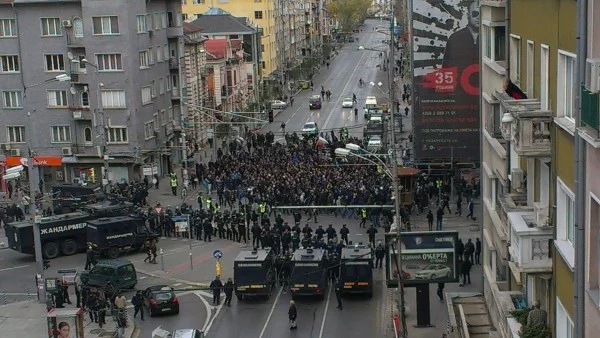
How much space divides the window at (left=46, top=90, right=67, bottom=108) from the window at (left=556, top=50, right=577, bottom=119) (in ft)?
170

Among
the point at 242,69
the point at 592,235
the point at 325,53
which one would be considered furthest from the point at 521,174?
the point at 325,53

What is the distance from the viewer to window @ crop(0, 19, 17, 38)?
209 feet

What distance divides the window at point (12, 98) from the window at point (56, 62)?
3.11 m

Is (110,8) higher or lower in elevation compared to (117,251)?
higher

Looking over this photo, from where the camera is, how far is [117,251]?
44.0 m

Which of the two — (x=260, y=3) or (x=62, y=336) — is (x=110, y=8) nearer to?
(x=62, y=336)

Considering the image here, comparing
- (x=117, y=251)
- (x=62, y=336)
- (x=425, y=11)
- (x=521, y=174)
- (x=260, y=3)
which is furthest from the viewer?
(x=260, y=3)

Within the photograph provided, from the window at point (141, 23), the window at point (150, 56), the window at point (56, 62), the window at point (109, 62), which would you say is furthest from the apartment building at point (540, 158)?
the window at point (56, 62)

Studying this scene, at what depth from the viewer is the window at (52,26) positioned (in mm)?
62812

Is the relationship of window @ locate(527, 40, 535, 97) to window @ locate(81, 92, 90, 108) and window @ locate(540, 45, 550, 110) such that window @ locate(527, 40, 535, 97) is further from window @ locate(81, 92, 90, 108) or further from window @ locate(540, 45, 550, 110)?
window @ locate(81, 92, 90, 108)

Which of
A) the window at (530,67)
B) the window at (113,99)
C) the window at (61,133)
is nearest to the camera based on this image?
the window at (530,67)

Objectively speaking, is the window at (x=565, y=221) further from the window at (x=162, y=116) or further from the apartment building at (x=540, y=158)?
the window at (x=162, y=116)

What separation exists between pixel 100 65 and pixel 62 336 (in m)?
35.7

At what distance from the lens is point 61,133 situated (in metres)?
64.2
